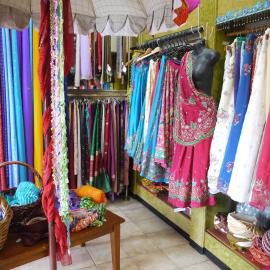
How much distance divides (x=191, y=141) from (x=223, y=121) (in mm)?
283

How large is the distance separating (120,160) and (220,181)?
178 centimetres

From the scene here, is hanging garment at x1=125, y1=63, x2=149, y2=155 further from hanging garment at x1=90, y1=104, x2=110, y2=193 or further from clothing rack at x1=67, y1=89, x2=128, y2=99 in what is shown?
clothing rack at x1=67, y1=89, x2=128, y2=99

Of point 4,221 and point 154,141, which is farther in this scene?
point 154,141

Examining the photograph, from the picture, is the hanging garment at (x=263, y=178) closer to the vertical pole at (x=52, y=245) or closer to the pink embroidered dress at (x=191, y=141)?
the pink embroidered dress at (x=191, y=141)

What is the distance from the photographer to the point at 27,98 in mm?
2736

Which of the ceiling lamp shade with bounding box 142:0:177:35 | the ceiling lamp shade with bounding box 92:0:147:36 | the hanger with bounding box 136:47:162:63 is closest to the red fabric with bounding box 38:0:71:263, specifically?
the ceiling lamp shade with bounding box 92:0:147:36

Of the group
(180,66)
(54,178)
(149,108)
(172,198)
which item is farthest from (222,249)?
(54,178)

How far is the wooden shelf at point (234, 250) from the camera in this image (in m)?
1.84

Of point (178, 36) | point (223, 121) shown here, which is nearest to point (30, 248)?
point (223, 121)

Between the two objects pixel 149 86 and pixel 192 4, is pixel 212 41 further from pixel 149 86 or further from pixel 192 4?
pixel 149 86

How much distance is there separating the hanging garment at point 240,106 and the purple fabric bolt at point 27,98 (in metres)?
1.87

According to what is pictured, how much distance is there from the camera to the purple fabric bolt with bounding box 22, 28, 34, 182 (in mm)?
2695

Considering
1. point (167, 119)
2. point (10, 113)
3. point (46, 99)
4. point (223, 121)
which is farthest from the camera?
point (10, 113)

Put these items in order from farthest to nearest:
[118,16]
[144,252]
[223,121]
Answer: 1. [144,252]
2. [223,121]
3. [118,16]
